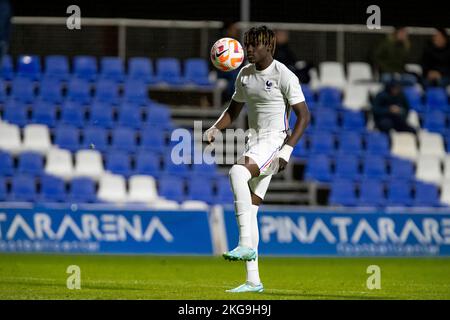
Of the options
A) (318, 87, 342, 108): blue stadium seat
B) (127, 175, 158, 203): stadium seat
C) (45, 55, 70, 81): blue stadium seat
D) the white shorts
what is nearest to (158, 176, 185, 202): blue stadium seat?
(127, 175, 158, 203): stadium seat

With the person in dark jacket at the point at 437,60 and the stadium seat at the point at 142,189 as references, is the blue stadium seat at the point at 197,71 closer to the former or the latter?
the stadium seat at the point at 142,189

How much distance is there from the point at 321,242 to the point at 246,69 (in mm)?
7497

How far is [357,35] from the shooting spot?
68.9 feet

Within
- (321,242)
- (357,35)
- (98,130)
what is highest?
(357,35)

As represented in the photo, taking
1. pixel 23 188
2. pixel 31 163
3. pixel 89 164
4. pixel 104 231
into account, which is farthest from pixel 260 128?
pixel 31 163

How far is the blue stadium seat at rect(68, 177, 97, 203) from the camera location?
1811 cm

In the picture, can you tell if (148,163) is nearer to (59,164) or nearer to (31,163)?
(59,164)

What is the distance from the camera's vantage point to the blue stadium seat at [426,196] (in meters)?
19.6

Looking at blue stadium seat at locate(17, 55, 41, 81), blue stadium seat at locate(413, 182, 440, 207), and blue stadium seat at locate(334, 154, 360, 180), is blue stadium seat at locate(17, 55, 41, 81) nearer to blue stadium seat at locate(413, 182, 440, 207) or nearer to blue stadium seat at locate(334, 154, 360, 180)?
blue stadium seat at locate(334, 154, 360, 180)

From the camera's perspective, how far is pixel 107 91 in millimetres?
19828

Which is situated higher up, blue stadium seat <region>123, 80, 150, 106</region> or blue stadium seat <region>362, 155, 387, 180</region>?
blue stadium seat <region>123, 80, 150, 106</region>

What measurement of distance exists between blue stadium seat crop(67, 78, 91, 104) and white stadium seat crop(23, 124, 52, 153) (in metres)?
0.92
